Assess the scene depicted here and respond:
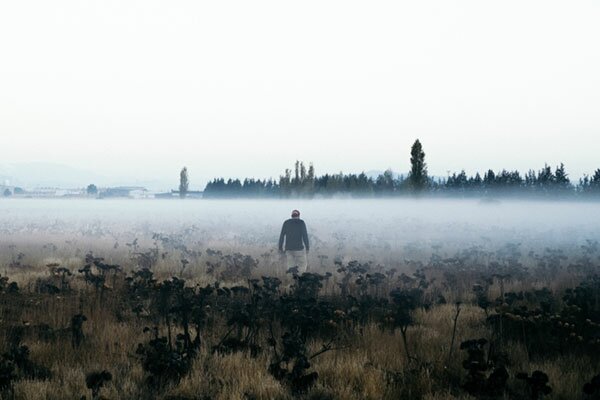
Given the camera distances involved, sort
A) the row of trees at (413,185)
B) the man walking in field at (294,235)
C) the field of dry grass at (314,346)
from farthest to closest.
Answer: the row of trees at (413,185) < the man walking in field at (294,235) < the field of dry grass at (314,346)

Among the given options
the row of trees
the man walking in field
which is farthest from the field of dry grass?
the row of trees

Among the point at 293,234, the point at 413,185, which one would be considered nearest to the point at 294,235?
the point at 293,234

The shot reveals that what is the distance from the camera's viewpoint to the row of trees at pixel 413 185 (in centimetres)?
7812

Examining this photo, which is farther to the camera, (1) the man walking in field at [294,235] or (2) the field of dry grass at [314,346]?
(1) the man walking in field at [294,235]

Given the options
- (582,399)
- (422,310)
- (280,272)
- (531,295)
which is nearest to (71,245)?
(280,272)

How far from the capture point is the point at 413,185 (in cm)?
6881

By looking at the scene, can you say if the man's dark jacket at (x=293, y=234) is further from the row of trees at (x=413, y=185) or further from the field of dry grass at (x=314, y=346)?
the row of trees at (x=413, y=185)

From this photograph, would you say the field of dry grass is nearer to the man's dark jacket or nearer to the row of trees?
the man's dark jacket

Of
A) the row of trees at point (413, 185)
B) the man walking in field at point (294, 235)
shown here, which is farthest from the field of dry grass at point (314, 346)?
the row of trees at point (413, 185)

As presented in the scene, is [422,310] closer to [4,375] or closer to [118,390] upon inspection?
[118,390]

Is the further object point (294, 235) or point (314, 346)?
point (294, 235)

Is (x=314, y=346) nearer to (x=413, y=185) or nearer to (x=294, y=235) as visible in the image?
(x=294, y=235)

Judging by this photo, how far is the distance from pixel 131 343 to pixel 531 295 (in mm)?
7365

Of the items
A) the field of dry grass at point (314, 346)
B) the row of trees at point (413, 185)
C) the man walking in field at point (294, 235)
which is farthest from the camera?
the row of trees at point (413, 185)
